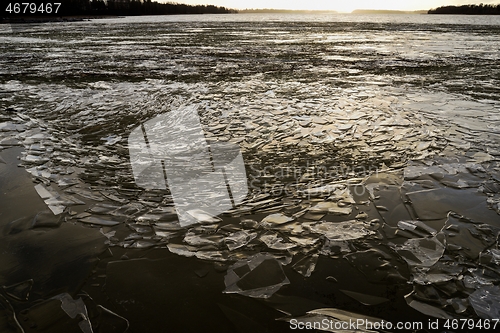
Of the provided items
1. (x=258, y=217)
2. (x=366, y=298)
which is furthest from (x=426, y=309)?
(x=258, y=217)

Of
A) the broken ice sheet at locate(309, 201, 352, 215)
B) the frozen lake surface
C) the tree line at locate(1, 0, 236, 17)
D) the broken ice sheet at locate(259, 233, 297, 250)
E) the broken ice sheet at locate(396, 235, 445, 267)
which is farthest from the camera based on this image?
the tree line at locate(1, 0, 236, 17)

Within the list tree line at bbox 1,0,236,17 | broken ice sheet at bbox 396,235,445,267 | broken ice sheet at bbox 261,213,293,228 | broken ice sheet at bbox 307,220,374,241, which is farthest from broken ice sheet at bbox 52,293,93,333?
tree line at bbox 1,0,236,17

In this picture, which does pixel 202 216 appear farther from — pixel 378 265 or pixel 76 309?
pixel 378 265

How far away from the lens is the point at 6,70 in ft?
28.7

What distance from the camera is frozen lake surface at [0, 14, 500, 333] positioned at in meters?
1.70

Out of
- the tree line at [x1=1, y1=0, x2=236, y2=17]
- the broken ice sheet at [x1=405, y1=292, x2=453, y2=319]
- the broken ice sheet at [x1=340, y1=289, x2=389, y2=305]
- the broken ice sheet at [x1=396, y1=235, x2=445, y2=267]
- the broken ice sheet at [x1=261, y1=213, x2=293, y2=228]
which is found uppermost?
the tree line at [x1=1, y1=0, x2=236, y2=17]

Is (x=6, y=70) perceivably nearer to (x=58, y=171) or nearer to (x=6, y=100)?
(x=6, y=100)

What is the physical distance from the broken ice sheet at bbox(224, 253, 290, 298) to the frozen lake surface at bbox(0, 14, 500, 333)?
0.01m

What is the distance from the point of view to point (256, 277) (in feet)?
6.23

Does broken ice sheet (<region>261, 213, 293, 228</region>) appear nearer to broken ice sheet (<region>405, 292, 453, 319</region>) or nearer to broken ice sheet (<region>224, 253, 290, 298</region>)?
broken ice sheet (<region>224, 253, 290, 298</region>)

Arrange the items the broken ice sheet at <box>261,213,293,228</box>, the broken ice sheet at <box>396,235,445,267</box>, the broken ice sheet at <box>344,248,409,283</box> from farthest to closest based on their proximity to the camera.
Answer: the broken ice sheet at <box>261,213,293,228</box>
the broken ice sheet at <box>396,235,445,267</box>
the broken ice sheet at <box>344,248,409,283</box>

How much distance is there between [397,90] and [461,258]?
208 inches

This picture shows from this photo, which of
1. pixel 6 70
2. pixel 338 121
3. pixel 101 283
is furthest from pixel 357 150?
pixel 6 70

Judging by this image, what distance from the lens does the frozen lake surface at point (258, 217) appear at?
170 cm
